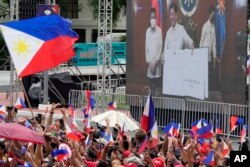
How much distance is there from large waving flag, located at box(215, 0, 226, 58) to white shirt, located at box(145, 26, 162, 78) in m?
2.04

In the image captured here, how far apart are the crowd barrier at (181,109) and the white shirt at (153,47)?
792mm

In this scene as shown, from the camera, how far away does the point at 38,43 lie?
1480 cm

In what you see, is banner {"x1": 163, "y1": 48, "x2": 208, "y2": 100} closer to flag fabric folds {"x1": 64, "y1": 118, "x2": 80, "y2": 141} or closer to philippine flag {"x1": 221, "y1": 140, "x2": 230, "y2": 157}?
flag fabric folds {"x1": 64, "y1": 118, "x2": 80, "y2": 141}

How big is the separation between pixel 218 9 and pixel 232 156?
1352 cm

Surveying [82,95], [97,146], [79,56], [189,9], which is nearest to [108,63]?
[82,95]

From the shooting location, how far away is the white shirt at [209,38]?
2106cm

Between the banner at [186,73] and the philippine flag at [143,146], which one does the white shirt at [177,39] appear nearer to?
the banner at [186,73]

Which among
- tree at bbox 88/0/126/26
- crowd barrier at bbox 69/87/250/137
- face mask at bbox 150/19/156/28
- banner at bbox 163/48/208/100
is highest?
tree at bbox 88/0/126/26

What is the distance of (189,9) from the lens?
21719 mm

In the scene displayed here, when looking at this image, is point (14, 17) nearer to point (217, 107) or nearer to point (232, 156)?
point (217, 107)

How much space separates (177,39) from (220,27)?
1509 millimetres

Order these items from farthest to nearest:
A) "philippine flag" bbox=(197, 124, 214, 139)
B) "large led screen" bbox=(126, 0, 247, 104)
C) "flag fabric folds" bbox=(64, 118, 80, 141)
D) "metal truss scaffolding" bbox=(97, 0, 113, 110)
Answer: "metal truss scaffolding" bbox=(97, 0, 113, 110), "large led screen" bbox=(126, 0, 247, 104), "philippine flag" bbox=(197, 124, 214, 139), "flag fabric folds" bbox=(64, 118, 80, 141)

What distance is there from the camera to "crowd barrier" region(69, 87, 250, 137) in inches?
795

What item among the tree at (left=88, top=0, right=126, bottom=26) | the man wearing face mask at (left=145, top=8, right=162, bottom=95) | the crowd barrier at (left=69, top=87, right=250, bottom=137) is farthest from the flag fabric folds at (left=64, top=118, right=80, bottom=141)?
the tree at (left=88, top=0, right=126, bottom=26)
